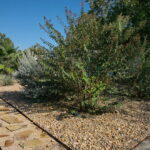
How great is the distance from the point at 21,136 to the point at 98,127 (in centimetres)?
152

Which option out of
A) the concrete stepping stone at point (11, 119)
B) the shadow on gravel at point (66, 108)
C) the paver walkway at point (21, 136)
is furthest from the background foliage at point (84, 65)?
the paver walkway at point (21, 136)

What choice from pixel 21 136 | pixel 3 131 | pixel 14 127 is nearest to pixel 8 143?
pixel 21 136

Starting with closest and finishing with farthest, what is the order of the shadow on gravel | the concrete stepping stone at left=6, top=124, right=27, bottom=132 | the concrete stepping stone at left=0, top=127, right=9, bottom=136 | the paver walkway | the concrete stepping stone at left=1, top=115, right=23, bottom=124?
the paver walkway, the concrete stepping stone at left=0, top=127, right=9, bottom=136, the concrete stepping stone at left=6, top=124, right=27, bottom=132, the concrete stepping stone at left=1, top=115, right=23, bottom=124, the shadow on gravel

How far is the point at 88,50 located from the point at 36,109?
2.20m

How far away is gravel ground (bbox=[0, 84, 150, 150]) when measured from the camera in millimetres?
2801

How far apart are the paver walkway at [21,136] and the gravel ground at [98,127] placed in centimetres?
20

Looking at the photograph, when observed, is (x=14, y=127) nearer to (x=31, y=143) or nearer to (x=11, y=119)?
(x=11, y=119)

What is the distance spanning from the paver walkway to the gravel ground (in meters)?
0.20

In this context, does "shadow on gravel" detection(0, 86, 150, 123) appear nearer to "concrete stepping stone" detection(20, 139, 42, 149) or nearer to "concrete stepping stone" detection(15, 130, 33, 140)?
"concrete stepping stone" detection(15, 130, 33, 140)

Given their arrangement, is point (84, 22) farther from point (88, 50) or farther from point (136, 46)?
point (136, 46)

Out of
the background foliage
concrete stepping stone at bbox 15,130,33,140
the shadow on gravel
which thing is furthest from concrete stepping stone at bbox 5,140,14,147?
the background foliage

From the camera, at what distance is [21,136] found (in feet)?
10.1

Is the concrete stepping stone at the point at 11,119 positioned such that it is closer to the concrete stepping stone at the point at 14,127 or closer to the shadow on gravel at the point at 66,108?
the concrete stepping stone at the point at 14,127

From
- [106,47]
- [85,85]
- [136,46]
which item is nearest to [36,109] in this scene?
[85,85]
